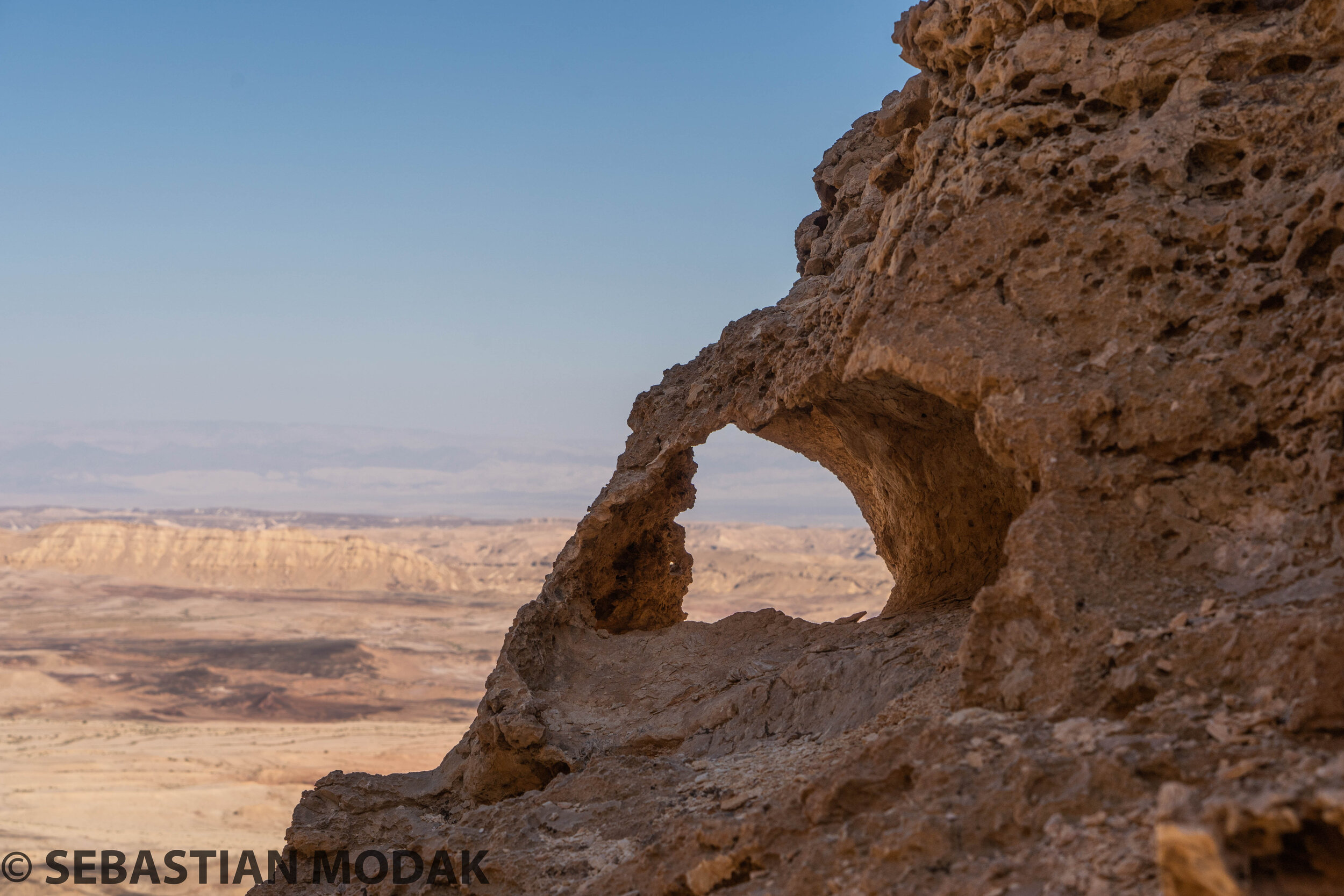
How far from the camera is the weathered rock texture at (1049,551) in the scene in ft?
12.2

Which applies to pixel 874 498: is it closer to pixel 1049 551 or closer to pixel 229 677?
pixel 1049 551

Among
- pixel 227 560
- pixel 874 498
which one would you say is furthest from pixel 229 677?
pixel 874 498

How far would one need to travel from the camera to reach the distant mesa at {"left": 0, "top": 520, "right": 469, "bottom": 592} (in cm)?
6519

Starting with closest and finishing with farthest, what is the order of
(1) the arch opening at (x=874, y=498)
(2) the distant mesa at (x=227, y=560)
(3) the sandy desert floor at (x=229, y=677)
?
(1) the arch opening at (x=874, y=498) → (3) the sandy desert floor at (x=229, y=677) → (2) the distant mesa at (x=227, y=560)

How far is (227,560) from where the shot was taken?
222 ft

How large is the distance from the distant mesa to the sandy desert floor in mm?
293

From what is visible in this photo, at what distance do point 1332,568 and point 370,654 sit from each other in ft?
136

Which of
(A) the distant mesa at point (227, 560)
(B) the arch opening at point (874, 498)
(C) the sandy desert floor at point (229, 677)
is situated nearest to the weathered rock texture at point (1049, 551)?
(B) the arch opening at point (874, 498)

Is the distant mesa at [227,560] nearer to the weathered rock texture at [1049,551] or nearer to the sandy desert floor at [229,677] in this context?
the sandy desert floor at [229,677]

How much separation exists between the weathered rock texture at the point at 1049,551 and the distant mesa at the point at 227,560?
5965 cm

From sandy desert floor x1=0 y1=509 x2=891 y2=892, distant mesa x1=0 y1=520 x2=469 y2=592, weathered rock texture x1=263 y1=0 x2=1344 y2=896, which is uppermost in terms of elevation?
weathered rock texture x1=263 y1=0 x2=1344 y2=896

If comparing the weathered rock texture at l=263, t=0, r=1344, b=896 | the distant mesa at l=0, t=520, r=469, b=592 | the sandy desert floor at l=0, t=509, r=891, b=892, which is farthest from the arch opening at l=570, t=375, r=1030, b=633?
the distant mesa at l=0, t=520, r=469, b=592

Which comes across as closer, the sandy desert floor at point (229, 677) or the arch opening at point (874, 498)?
the arch opening at point (874, 498)

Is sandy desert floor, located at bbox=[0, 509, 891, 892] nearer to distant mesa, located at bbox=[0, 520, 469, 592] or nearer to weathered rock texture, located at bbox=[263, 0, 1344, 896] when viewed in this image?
distant mesa, located at bbox=[0, 520, 469, 592]
